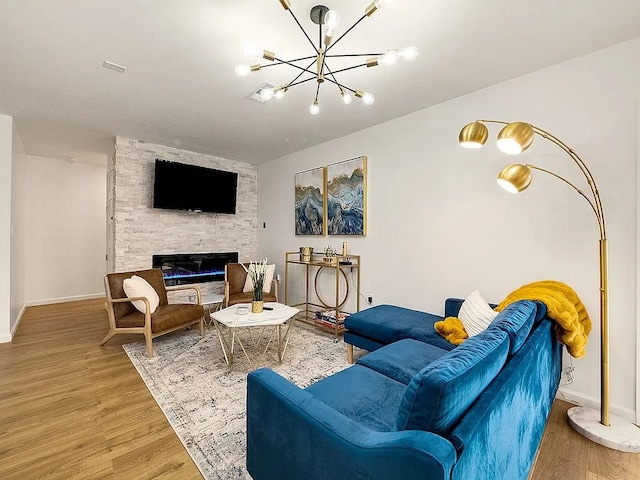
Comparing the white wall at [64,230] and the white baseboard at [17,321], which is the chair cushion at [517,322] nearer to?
the white baseboard at [17,321]

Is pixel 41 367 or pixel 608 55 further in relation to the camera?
pixel 41 367

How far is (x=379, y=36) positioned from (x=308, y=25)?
0.51 meters

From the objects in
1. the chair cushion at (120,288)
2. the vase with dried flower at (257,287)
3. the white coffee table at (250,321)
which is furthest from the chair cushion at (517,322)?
the chair cushion at (120,288)

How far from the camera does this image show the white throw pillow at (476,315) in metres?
2.17

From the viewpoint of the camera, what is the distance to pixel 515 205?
2.67 meters

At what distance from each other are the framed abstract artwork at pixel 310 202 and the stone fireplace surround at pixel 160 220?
139 centimetres

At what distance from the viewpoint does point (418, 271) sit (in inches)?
133

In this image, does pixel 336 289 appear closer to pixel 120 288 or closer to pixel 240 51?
pixel 120 288

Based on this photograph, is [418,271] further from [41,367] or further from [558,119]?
[41,367]

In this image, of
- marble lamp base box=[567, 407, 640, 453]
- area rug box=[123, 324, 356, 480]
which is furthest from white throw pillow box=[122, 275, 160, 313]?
marble lamp base box=[567, 407, 640, 453]

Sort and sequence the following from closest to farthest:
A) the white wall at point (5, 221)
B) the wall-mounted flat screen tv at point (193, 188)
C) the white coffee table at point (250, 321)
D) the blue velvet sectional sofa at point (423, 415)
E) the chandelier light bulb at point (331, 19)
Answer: the blue velvet sectional sofa at point (423, 415) < the chandelier light bulb at point (331, 19) < the white coffee table at point (250, 321) < the white wall at point (5, 221) < the wall-mounted flat screen tv at point (193, 188)

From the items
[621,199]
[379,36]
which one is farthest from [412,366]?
[379,36]

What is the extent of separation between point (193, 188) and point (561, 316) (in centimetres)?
480

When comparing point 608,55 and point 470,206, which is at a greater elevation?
point 608,55
